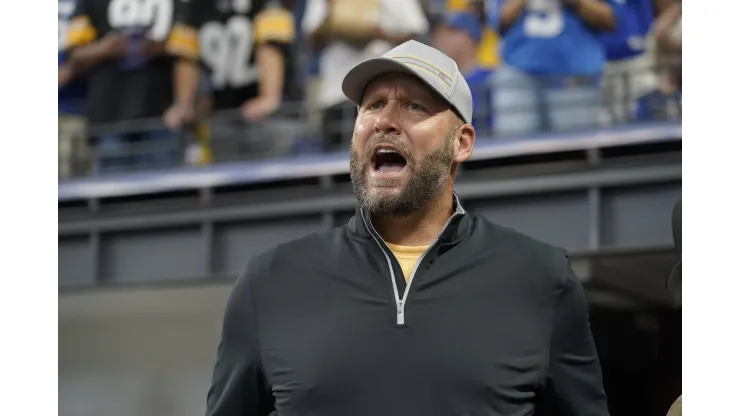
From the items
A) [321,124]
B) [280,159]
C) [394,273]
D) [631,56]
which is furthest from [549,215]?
[394,273]

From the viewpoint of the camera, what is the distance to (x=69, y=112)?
4.68m

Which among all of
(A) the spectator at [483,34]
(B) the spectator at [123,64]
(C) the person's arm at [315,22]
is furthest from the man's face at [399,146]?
(B) the spectator at [123,64]

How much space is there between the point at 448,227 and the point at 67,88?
3.60 metres

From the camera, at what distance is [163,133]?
15.0ft

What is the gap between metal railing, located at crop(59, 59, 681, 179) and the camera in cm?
374

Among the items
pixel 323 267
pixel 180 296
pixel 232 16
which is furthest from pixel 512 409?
pixel 180 296

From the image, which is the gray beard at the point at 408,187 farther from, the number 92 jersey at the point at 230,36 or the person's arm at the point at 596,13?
the number 92 jersey at the point at 230,36

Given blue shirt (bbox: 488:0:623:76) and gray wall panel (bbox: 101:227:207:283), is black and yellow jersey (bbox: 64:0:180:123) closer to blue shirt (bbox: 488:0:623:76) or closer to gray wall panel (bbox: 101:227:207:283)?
gray wall panel (bbox: 101:227:207:283)

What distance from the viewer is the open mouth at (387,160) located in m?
1.27

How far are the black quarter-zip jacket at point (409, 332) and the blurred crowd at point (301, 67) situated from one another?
2.36m

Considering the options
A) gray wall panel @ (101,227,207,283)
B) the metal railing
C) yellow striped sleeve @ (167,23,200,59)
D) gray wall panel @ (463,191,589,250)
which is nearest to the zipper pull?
the metal railing

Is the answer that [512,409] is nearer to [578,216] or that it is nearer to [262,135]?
[578,216]

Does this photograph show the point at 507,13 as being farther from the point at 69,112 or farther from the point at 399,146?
the point at 399,146
